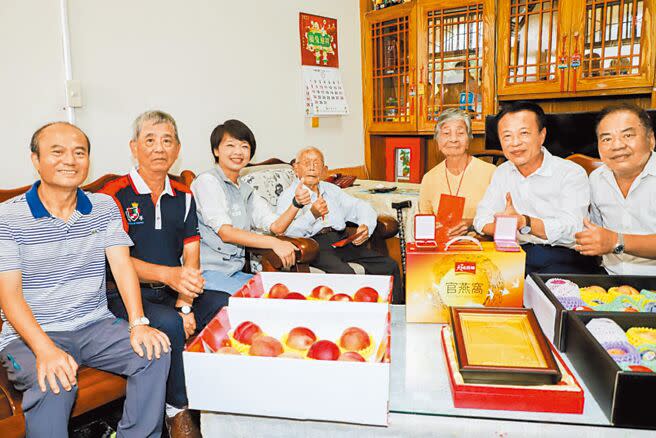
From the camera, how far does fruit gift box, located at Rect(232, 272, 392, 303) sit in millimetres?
1391

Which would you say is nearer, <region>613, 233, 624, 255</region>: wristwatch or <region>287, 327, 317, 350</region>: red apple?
<region>287, 327, 317, 350</region>: red apple

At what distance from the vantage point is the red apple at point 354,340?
1.10 metres

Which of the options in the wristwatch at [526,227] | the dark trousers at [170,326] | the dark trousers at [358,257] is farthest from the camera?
the dark trousers at [358,257]

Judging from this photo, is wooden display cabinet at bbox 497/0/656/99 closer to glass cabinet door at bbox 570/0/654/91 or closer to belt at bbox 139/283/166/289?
glass cabinet door at bbox 570/0/654/91

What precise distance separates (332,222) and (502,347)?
1662mm

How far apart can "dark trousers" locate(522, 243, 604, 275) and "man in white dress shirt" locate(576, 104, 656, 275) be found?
8 cm

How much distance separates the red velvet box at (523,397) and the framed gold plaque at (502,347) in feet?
0.06

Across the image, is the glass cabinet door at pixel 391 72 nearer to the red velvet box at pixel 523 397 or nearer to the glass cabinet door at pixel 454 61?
the glass cabinet door at pixel 454 61

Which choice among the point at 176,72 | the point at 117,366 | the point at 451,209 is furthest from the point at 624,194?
the point at 176,72

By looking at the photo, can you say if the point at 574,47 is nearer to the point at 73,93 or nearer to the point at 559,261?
the point at 559,261

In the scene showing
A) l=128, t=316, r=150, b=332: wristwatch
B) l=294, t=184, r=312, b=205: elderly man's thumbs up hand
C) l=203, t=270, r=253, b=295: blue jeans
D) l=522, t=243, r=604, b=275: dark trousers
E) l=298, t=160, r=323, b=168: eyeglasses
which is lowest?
l=203, t=270, r=253, b=295: blue jeans

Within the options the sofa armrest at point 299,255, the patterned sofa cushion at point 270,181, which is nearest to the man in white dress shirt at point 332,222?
the patterned sofa cushion at point 270,181

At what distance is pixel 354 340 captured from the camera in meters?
1.11

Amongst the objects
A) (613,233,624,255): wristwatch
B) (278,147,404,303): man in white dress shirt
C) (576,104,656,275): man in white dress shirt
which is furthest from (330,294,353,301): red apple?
(278,147,404,303): man in white dress shirt
